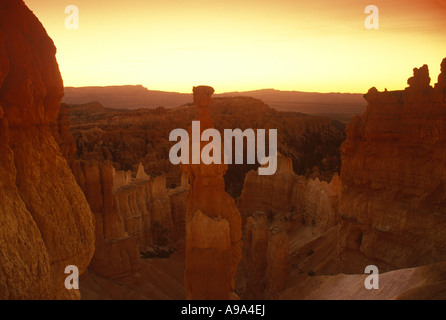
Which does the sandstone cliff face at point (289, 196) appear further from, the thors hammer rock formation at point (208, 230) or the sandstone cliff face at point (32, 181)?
the sandstone cliff face at point (32, 181)

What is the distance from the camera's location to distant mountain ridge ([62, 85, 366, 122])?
290 ft

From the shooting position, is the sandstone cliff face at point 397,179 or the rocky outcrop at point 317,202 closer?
the sandstone cliff face at point 397,179

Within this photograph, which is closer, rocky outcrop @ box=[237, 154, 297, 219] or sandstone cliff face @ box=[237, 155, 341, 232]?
sandstone cliff face @ box=[237, 155, 341, 232]

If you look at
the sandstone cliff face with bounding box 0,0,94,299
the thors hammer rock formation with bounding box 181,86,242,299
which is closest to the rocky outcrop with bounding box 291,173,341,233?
the thors hammer rock formation with bounding box 181,86,242,299

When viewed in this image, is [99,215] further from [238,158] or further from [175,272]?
[238,158]

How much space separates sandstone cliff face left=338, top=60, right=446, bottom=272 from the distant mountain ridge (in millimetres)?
66959

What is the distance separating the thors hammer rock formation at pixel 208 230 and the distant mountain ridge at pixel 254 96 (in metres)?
72.5

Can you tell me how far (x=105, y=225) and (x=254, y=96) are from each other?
91455 millimetres

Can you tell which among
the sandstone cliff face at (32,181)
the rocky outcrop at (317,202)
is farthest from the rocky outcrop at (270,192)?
the sandstone cliff face at (32,181)

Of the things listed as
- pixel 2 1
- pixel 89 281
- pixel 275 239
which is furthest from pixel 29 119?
pixel 275 239

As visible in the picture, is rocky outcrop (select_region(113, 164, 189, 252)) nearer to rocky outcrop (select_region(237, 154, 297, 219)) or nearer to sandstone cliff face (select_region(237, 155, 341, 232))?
rocky outcrop (select_region(237, 154, 297, 219))

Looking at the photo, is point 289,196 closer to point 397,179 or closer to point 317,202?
point 317,202

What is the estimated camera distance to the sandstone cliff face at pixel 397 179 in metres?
11.6
